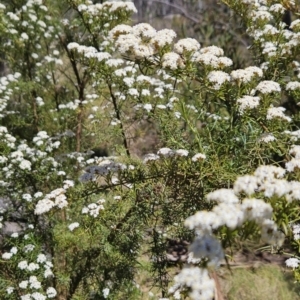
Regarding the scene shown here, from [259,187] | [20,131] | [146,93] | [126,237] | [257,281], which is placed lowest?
[257,281]

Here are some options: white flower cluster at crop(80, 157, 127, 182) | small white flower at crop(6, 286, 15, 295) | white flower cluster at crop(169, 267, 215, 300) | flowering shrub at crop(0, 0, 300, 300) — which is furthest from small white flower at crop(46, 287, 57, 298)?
white flower cluster at crop(169, 267, 215, 300)

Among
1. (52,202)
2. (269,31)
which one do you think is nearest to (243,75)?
(269,31)

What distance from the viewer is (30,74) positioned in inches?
236

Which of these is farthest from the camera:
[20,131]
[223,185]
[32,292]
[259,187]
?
[20,131]

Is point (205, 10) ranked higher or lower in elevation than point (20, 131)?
higher

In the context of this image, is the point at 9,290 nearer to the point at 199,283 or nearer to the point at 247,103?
the point at 247,103

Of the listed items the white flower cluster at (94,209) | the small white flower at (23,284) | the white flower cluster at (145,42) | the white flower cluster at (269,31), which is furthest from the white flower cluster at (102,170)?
the small white flower at (23,284)

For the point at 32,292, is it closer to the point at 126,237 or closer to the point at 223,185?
the point at 126,237

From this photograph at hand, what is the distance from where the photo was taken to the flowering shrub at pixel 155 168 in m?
1.63

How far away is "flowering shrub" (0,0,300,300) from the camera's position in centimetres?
163

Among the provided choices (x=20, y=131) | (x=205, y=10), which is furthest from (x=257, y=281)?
(x=205, y=10)

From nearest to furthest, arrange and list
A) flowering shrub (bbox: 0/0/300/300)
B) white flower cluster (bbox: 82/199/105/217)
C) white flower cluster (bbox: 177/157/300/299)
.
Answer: white flower cluster (bbox: 177/157/300/299) → flowering shrub (bbox: 0/0/300/300) → white flower cluster (bbox: 82/199/105/217)

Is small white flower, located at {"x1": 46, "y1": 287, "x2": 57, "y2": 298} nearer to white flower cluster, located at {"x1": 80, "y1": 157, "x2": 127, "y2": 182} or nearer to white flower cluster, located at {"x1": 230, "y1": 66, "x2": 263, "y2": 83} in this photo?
white flower cluster, located at {"x1": 80, "y1": 157, "x2": 127, "y2": 182}

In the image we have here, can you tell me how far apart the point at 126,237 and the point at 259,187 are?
2.16 meters
